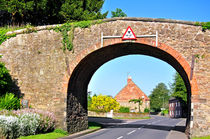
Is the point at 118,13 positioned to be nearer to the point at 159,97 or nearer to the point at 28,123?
the point at 28,123

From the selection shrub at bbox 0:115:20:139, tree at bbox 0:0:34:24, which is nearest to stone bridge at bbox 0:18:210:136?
shrub at bbox 0:115:20:139

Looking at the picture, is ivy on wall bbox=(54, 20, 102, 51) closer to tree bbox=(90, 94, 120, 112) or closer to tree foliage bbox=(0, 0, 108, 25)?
tree foliage bbox=(0, 0, 108, 25)

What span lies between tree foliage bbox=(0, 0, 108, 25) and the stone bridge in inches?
358

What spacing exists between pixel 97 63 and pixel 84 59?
2179 millimetres

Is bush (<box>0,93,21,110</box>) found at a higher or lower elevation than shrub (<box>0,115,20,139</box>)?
higher

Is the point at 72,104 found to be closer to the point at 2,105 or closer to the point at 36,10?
the point at 2,105

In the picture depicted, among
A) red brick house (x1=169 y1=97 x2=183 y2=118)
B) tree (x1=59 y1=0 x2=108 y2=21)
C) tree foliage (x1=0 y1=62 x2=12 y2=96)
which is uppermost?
tree (x1=59 y1=0 x2=108 y2=21)

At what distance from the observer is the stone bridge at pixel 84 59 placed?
42.4 ft

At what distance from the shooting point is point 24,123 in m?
11.2

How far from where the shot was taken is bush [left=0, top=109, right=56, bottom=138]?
1008 cm

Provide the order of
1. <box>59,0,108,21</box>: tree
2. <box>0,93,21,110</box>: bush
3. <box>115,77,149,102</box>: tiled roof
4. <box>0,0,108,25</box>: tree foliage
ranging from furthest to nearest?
<box>115,77,149,102</box>: tiled roof → <box>59,0,108,21</box>: tree → <box>0,0,108,25</box>: tree foliage → <box>0,93,21,110</box>: bush

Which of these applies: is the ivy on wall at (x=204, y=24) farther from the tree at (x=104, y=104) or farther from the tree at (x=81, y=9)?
the tree at (x=104, y=104)

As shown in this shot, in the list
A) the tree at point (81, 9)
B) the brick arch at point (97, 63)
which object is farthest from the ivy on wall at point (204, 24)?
the tree at point (81, 9)

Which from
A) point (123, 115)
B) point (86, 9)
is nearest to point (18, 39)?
point (86, 9)
